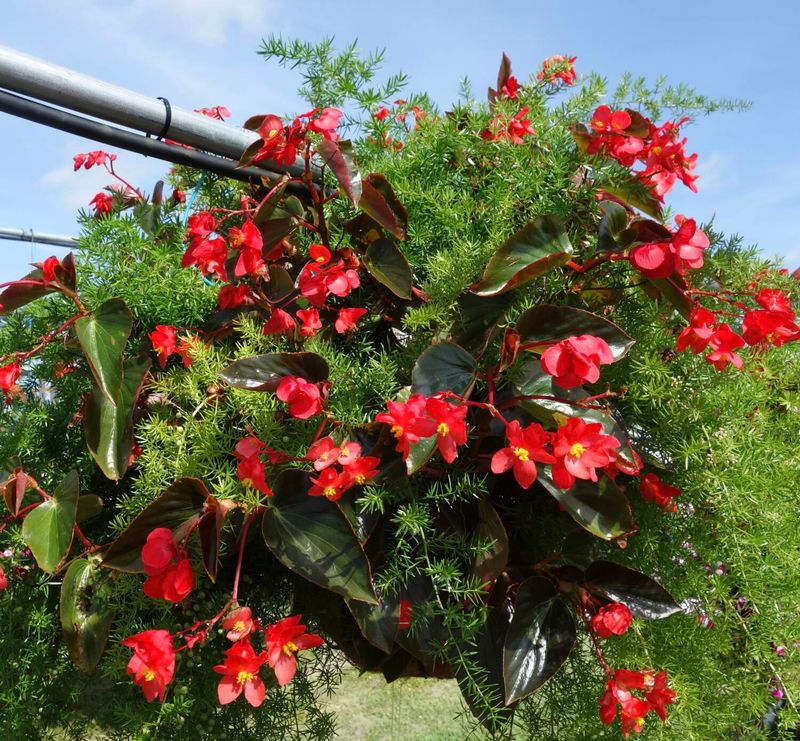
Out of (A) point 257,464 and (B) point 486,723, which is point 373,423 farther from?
(B) point 486,723

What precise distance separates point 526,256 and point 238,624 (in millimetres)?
389

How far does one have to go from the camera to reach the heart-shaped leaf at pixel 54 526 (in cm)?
67

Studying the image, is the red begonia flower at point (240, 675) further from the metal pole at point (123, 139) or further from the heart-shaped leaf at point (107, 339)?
the metal pole at point (123, 139)

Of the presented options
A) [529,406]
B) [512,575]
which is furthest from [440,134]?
[512,575]

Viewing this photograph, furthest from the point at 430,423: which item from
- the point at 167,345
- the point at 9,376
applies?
the point at 9,376

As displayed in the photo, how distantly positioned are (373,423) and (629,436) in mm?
269

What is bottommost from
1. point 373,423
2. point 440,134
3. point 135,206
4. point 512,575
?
point 512,575

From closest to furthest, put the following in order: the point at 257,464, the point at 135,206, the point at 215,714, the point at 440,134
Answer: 1. the point at 257,464
2. the point at 215,714
3. the point at 440,134
4. the point at 135,206

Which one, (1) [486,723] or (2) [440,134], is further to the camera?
(2) [440,134]

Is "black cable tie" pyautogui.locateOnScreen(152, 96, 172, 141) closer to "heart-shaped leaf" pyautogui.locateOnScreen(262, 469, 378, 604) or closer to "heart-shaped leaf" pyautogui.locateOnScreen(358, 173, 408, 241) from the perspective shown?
"heart-shaped leaf" pyautogui.locateOnScreen(358, 173, 408, 241)

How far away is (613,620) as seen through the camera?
66 cm

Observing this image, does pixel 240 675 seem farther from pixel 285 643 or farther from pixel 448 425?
pixel 448 425

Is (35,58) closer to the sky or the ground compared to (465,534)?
closer to the sky

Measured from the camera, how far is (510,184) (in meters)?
0.78
